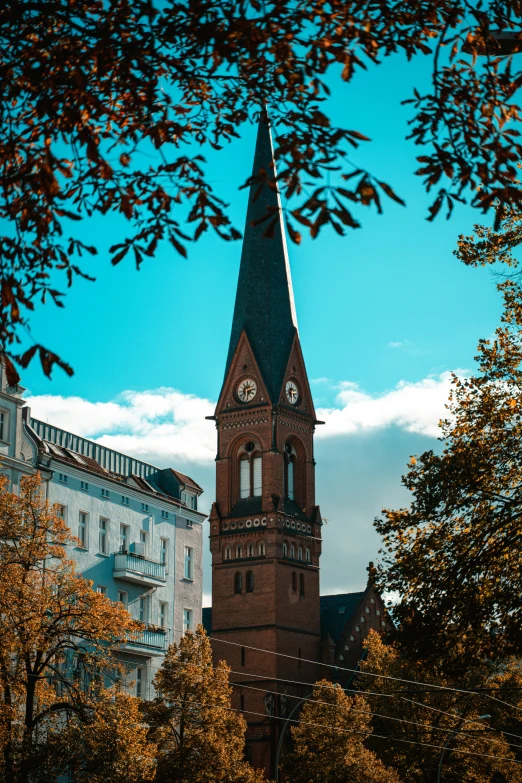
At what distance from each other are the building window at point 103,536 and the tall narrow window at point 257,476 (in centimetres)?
3268

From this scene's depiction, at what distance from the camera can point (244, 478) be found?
80.4 meters

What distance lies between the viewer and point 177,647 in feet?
142

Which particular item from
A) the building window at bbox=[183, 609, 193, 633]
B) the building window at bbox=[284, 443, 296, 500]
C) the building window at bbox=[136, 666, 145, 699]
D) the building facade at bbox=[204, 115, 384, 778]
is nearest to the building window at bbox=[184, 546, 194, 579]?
the building window at bbox=[183, 609, 193, 633]

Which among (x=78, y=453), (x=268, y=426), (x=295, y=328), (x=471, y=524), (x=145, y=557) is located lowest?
(x=471, y=524)

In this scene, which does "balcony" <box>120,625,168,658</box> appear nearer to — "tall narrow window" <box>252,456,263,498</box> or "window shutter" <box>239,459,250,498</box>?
"tall narrow window" <box>252,456,263,498</box>

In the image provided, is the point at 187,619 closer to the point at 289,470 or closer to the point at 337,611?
the point at 289,470

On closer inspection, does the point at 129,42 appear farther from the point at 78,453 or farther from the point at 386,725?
the point at 386,725

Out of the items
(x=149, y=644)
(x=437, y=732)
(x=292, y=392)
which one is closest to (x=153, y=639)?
→ (x=149, y=644)

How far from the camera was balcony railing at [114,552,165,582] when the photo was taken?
46.2 m

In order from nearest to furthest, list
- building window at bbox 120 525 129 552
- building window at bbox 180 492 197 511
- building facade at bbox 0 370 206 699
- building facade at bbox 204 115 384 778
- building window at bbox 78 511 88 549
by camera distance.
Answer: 1. building facade at bbox 0 370 206 699
2. building window at bbox 78 511 88 549
3. building window at bbox 120 525 129 552
4. building window at bbox 180 492 197 511
5. building facade at bbox 204 115 384 778

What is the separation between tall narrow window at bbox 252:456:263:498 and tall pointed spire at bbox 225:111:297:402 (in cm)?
431

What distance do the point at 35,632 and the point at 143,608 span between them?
65.0ft

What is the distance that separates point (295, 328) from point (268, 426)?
302 inches

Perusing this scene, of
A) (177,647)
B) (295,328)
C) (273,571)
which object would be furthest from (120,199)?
(295,328)
